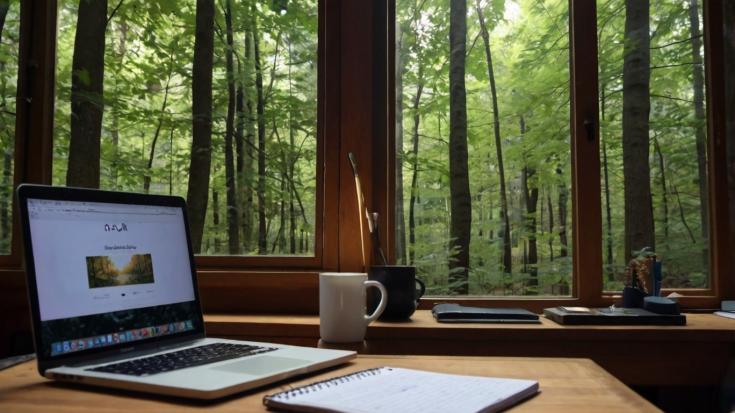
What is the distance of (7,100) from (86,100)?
285 millimetres

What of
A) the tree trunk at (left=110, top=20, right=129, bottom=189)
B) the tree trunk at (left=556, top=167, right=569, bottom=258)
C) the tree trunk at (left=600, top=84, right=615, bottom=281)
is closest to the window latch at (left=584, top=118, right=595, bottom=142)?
the tree trunk at (left=600, top=84, right=615, bottom=281)

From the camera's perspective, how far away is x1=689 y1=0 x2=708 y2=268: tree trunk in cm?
208

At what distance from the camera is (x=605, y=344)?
5.40 ft

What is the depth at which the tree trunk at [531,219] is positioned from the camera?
7.28 ft

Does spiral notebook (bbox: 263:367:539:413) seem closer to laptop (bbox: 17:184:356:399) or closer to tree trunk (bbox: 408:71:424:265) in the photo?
laptop (bbox: 17:184:356:399)

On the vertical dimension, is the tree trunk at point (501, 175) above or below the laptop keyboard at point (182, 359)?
above

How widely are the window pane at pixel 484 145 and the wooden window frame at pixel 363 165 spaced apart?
0.40 feet

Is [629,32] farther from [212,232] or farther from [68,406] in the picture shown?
[68,406]

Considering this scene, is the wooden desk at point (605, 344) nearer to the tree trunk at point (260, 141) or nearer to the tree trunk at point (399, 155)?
the tree trunk at point (399, 155)

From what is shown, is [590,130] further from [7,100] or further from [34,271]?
[7,100]

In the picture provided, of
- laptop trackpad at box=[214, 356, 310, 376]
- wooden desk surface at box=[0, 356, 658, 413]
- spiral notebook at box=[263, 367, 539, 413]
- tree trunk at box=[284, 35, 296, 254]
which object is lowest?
wooden desk surface at box=[0, 356, 658, 413]

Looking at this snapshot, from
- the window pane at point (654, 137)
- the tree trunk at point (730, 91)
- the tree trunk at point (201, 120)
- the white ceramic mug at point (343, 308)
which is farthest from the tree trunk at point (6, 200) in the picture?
the tree trunk at point (730, 91)

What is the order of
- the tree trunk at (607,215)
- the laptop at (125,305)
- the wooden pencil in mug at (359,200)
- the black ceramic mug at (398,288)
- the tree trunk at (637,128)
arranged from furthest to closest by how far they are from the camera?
the tree trunk at (637,128) < the tree trunk at (607,215) < the wooden pencil in mug at (359,200) < the black ceramic mug at (398,288) < the laptop at (125,305)

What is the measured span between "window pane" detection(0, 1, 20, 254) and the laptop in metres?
1.40
